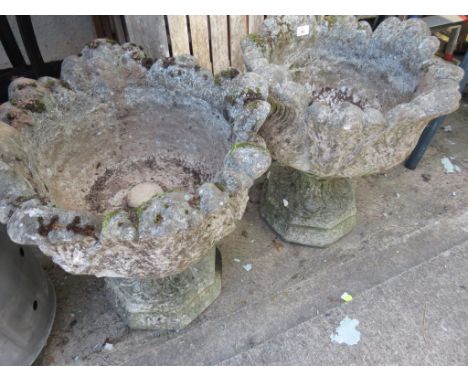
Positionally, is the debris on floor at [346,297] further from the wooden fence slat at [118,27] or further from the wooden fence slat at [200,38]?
the wooden fence slat at [118,27]

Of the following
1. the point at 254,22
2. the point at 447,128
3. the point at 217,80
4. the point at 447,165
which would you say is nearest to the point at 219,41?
the point at 254,22

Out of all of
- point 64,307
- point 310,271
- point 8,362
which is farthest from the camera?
point 310,271

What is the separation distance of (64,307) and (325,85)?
187 cm

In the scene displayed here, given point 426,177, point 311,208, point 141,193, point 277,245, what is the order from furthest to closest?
point 426,177 → point 277,245 → point 311,208 → point 141,193

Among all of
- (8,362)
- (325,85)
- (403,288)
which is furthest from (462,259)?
(8,362)

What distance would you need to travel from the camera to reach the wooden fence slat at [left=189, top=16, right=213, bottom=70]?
2.19m

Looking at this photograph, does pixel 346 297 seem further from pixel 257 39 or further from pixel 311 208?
pixel 257 39

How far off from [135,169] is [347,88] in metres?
1.27

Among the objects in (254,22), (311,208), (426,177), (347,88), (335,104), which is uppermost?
(254,22)

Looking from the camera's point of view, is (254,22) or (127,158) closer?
(127,158)

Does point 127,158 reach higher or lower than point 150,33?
lower

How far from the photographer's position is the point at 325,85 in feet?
7.87

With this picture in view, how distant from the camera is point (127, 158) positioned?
6.79 ft

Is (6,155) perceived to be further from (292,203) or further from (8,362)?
(292,203)
